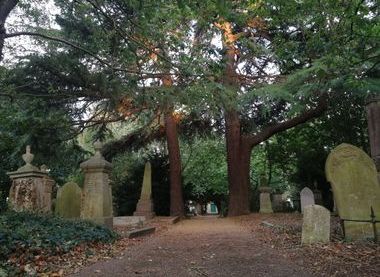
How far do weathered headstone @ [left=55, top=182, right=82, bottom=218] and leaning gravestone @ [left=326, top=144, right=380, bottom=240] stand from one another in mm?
7821

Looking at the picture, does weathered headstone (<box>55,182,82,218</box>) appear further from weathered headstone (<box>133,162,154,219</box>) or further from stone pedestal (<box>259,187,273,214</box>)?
stone pedestal (<box>259,187,273,214</box>)

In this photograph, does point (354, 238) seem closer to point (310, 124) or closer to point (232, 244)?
point (232, 244)

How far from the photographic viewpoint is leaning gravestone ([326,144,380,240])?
27.7 feet

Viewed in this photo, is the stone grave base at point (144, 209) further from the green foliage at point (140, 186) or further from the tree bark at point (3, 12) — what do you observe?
the tree bark at point (3, 12)

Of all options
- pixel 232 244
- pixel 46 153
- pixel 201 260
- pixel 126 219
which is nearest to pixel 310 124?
pixel 126 219

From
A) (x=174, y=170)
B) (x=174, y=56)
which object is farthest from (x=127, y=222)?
(x=174, y=56)

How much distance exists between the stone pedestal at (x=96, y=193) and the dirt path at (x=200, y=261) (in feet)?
7.11

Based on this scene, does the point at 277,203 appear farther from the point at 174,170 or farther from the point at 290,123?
the point at 174,170

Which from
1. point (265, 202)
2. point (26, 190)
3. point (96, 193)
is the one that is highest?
point (26, 190)

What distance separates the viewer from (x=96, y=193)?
10.9 metres

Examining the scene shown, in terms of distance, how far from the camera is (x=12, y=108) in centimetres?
1339

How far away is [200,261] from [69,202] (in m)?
7.42

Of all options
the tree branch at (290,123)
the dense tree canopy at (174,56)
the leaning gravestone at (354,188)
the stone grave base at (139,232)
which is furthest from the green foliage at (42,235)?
the tree branch at (290,123)

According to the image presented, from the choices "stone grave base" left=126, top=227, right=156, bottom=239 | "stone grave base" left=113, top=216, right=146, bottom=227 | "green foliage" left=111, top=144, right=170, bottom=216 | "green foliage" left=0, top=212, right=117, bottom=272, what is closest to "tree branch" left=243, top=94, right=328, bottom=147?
"green foliage" left=111, top=144, right=170, bottom=216
